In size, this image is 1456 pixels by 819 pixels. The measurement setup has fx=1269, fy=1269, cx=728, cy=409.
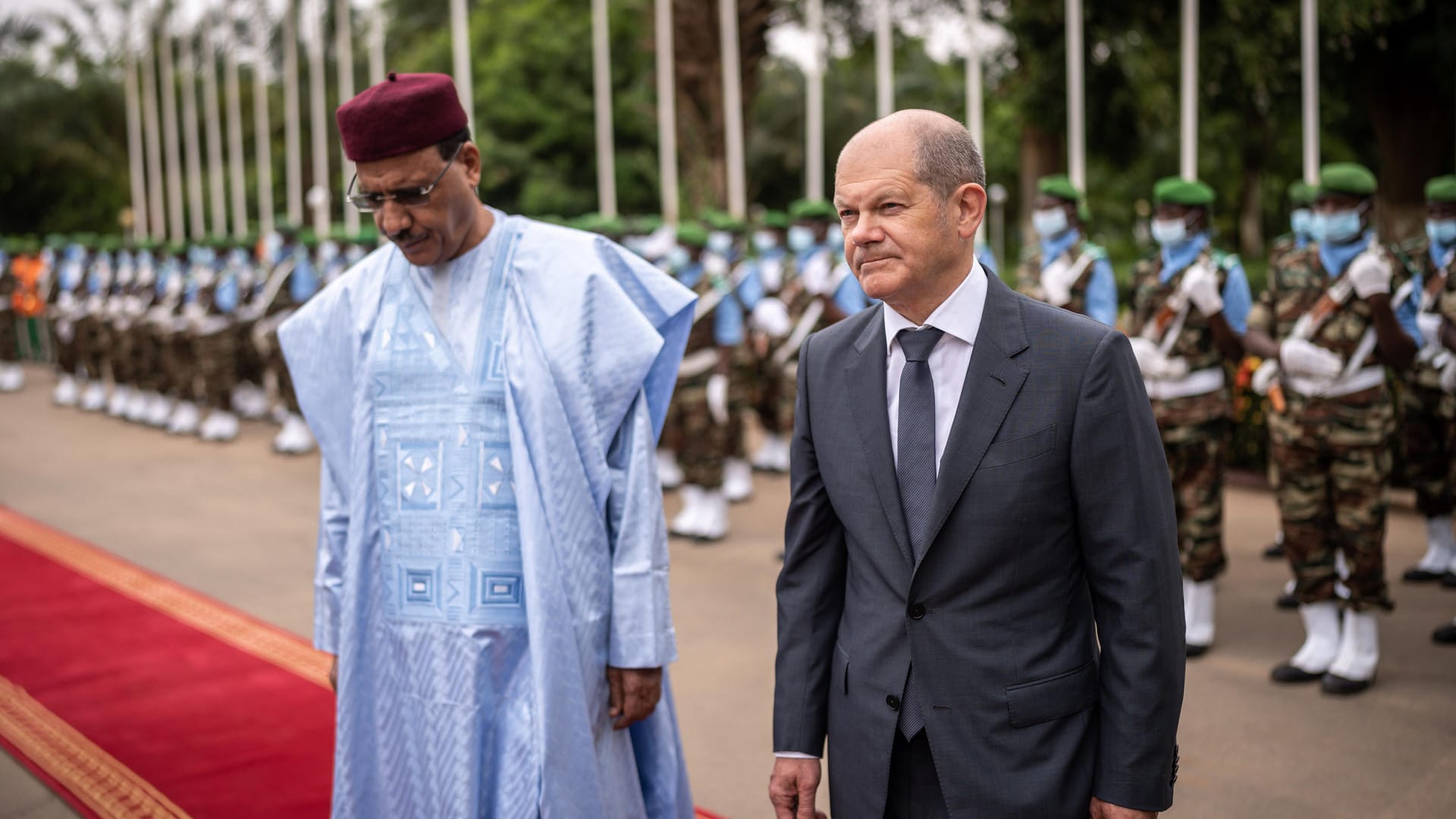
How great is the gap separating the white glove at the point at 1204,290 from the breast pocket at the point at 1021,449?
4381mm

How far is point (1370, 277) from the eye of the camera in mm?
5484

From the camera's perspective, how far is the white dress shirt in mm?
2184

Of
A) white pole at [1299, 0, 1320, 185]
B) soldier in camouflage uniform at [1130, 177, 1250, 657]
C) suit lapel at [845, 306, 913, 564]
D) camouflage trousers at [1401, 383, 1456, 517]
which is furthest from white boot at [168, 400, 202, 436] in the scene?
suit lapel at [845, 306, 913, 564]

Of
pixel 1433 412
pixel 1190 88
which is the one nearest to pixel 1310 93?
pixel 1190 88

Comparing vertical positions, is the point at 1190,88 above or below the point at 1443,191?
above

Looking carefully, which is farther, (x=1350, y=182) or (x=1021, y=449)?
(x=1350, y=182)

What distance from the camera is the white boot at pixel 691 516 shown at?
364 inches

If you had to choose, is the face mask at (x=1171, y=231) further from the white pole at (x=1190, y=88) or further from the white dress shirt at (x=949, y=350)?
the white pole at (x=1190, y=88)

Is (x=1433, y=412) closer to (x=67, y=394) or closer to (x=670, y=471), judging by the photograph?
(x=670, y=471)

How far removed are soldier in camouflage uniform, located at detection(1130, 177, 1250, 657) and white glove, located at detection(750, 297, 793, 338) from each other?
4108 mm

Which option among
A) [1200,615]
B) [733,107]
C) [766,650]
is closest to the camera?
[1200,615]

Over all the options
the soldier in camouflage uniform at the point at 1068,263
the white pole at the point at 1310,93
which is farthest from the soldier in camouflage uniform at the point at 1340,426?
the white pole at the point at 1310,93

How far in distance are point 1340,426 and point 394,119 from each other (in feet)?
14.7

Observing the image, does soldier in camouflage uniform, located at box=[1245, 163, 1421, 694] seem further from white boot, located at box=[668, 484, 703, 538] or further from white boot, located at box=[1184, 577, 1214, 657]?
white boot, located at box=[668, 484, 703, 538]
